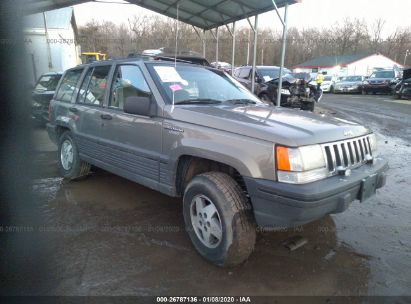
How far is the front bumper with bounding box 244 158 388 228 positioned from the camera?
2475 millimetres

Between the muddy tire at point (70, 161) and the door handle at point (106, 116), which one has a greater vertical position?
the door handle at point (106, 116)

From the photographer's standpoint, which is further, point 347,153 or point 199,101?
point 199,101

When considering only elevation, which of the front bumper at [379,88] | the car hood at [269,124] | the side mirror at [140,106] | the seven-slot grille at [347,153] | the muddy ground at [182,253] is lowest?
the muddy ground at [182,253]

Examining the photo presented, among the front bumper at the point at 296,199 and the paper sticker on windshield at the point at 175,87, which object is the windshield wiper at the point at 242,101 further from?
the front bumper at the point at 296,199

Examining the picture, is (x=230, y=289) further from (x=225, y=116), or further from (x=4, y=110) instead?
(x=4, y=110)

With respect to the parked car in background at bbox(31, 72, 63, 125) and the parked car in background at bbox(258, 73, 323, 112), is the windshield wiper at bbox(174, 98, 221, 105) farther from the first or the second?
the parked car in background at bbox(258, 73, 323, 112)

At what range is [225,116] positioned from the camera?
9.94 feet

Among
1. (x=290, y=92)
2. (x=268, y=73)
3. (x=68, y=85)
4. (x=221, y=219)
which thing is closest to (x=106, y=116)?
(x=68, y=85)

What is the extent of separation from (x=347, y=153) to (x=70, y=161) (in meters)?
4.09

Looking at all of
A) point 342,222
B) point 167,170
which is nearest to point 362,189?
point 342,222

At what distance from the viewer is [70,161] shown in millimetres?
5281

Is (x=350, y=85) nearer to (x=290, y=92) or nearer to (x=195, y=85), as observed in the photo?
(x=290, y=92)

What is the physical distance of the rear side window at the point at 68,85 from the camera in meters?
5.17

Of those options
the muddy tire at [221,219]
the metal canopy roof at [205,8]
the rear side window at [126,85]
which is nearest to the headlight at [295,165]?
the muddy tire at [221,219]
